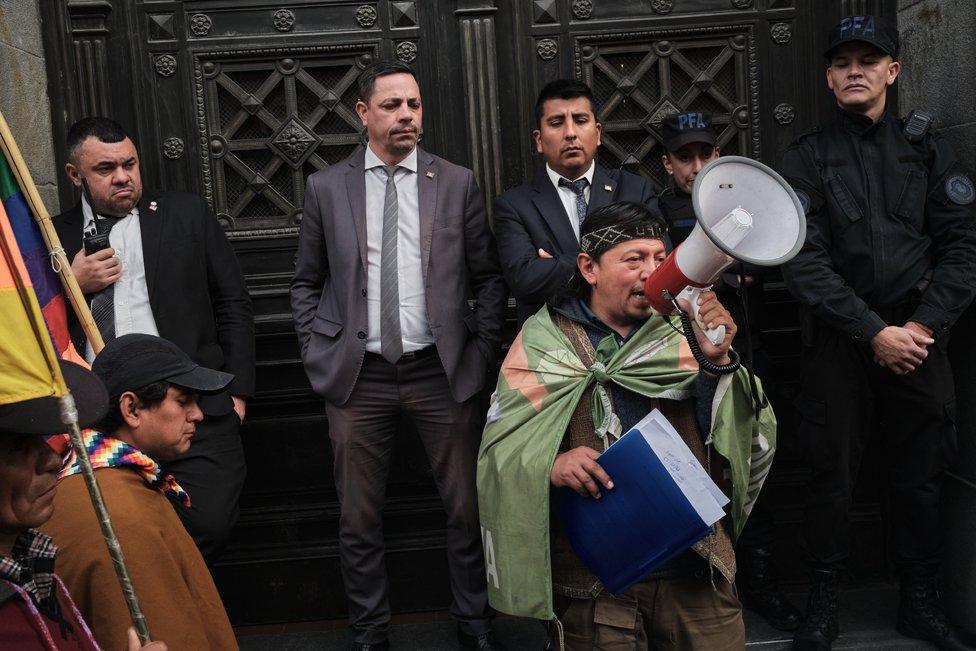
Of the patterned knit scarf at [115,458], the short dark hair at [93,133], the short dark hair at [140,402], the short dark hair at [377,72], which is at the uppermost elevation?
the short dark hair at [377,72]

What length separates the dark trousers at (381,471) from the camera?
187 inches

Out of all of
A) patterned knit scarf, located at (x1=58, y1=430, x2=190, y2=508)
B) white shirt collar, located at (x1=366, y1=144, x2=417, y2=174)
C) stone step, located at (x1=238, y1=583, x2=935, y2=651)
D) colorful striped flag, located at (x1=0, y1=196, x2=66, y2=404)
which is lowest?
stone step, located at (x1=238, y1=583, x2=935, y2=651)

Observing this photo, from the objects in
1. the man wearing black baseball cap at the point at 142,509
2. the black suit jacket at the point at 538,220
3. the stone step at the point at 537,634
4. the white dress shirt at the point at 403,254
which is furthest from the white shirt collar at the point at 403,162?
the stone step at the point at 537,634

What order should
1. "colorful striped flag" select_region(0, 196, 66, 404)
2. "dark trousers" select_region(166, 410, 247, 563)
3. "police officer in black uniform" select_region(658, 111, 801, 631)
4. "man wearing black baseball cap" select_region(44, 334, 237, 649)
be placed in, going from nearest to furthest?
"colorful striped flag" select_region(0, 196, 66, 404) → "man wearing black baseball cap" select_region(44, 334, 237, 649) → "dark trousers" select_region(166, 410, 247, 563) → "police officer in black uniform" select_region(658, 111, 801, 631)

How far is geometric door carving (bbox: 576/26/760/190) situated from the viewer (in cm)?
554

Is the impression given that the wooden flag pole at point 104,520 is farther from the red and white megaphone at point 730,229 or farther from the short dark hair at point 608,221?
the short dark hair at point 608,221

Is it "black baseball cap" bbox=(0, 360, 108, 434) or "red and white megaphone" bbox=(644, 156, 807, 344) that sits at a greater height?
"red and white megaphone" bbox=(644, 156, 807, 344)

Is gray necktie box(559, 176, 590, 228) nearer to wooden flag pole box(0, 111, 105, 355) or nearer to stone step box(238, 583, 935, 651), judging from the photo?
stone step box(238, 583, 935, 651)

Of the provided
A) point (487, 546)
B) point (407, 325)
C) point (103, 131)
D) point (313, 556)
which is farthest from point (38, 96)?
point (487, 546)

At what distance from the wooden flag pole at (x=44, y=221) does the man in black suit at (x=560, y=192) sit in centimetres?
195

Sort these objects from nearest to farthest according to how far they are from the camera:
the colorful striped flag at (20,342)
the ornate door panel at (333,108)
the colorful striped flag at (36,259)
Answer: the colorful striped flag at (20,342)
the colorful striped flag at (36,259)
the ornate door panel at (333,108)

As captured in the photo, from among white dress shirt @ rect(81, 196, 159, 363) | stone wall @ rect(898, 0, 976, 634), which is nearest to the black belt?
white dress shirt @ rect(81, 196, 159, 363)

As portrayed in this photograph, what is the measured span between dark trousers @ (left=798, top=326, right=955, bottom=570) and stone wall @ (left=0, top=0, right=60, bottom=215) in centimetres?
364

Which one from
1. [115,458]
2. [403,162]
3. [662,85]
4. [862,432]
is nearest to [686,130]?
A: [662,85]
